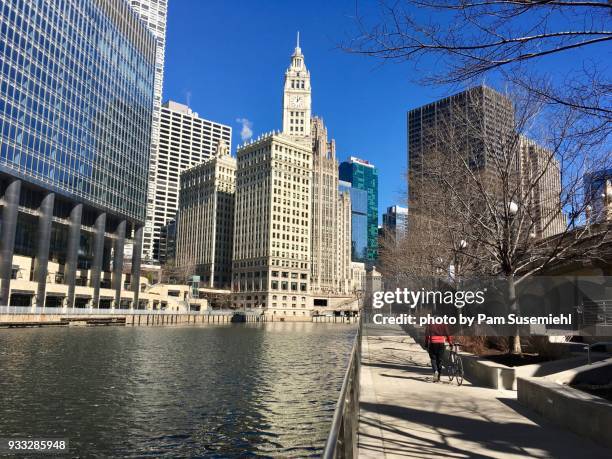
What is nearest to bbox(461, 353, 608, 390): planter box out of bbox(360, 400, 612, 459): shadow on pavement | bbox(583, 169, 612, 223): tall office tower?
bbox(360, 400, 612, 459): shadow on pavement

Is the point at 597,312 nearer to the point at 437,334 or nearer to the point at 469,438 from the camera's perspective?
the point at 437,334

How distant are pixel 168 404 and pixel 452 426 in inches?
475

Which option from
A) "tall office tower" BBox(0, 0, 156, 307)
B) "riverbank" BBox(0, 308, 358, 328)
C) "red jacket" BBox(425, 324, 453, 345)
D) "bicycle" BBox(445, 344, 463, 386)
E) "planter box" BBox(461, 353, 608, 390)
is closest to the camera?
"planter box" BBox(461, 353, 608, 390)

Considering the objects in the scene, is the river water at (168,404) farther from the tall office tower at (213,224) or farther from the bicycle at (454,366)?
the tall office tower at (213,224)

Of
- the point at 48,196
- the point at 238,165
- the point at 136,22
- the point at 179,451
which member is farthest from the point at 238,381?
the point at 238,165

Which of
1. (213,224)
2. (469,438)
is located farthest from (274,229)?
(469,438)

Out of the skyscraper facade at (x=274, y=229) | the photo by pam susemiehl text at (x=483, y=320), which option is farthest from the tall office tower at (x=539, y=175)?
the skyscraper facade at (x=274, y=229)

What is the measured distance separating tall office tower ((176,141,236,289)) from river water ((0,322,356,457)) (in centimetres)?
15430

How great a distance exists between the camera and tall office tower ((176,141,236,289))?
18600cm

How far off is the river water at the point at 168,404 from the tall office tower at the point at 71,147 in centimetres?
4589

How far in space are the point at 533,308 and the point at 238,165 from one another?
137m

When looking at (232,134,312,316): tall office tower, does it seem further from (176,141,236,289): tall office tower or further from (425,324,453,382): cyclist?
(425,324,453,382): cyclist

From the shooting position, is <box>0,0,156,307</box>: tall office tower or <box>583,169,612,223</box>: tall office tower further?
<box>0,0,156,307</box>: tall office tower

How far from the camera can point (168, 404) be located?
18438 mm
